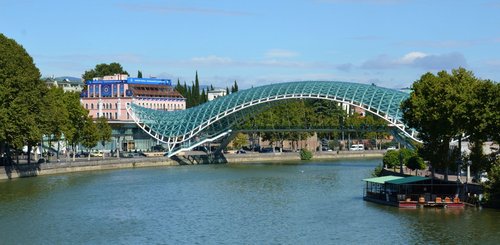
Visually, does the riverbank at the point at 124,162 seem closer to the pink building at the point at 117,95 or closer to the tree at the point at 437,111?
the pink building at the point at 117,95

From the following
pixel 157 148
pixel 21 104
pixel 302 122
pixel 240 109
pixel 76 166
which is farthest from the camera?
pixel 157 148

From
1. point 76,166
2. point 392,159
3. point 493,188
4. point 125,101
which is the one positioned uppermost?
point 125,101

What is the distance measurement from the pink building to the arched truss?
16.0 m

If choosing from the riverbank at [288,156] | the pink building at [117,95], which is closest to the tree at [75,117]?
the riverbank at [288,156]

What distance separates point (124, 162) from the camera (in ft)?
273

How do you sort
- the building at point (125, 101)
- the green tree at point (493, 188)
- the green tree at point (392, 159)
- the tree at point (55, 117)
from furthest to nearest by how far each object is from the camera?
the building at point (125, 101) → the tree at point (55, 117) → the green tree at point (392, 159) → the green tree at point (493, 188)

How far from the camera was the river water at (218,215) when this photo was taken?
38.6 metres

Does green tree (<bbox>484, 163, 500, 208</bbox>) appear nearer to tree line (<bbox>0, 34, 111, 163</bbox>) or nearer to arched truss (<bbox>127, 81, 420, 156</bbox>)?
arched truss (<bbox>127, 81, 420, 156</bbox>)

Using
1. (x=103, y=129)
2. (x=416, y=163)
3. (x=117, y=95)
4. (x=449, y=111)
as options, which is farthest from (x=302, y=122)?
(x=449, y=111)

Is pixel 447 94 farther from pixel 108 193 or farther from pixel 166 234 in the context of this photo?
pixel 108 193

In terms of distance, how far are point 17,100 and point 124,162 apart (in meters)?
21.0

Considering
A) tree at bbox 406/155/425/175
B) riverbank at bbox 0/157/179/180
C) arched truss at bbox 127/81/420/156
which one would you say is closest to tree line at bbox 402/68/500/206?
tree at bbox 406/155/425/175

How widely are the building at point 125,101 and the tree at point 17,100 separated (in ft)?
121

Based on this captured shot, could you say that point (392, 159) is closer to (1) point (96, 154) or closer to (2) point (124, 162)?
(2) point (124, 162)
